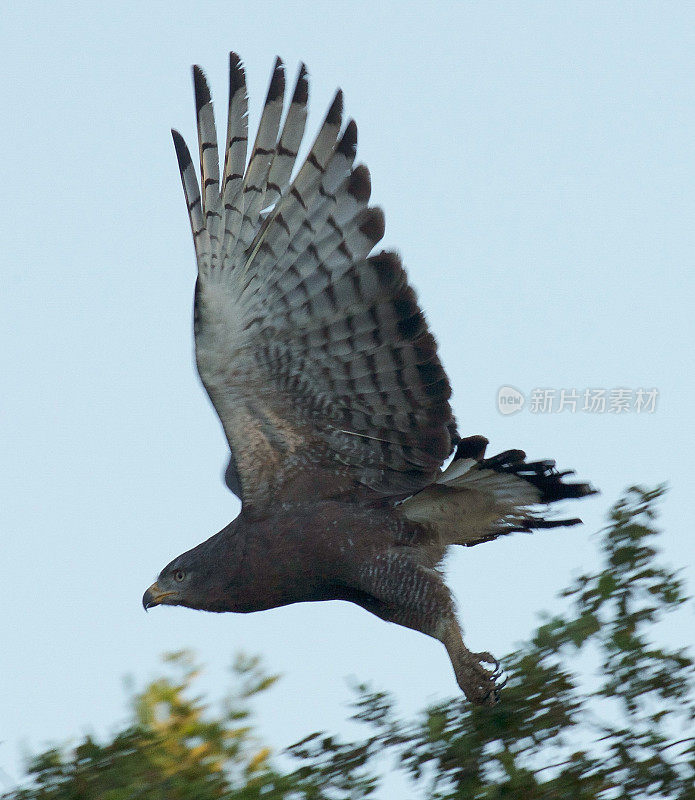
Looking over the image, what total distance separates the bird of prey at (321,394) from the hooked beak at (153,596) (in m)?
0.36

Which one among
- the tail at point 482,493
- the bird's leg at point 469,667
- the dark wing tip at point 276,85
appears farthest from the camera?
the tail at point 482,493

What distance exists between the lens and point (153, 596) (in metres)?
6.39

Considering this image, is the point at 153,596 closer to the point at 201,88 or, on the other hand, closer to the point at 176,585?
the point at 176,585

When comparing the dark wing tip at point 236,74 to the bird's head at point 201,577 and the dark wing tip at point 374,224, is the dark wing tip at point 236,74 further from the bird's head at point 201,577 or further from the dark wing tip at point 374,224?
the bird's head at point 201,577

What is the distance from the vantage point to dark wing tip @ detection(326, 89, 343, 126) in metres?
5.54

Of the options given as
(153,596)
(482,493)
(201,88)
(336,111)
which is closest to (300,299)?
(336,111)

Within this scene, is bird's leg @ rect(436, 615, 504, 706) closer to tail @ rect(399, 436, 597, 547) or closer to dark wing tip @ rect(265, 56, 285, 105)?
tail @ rect(399, 436, 597, 547)

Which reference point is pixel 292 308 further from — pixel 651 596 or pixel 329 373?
pixel 651 596

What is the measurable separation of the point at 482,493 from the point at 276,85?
227 centimetres

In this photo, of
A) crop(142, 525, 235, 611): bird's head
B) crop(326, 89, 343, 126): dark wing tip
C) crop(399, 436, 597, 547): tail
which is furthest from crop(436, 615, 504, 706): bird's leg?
crop(326, 89, 343, 126): dark wing tip

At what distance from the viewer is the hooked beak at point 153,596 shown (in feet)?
20.8

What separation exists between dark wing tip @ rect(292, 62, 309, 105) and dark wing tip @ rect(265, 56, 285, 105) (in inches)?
2.8

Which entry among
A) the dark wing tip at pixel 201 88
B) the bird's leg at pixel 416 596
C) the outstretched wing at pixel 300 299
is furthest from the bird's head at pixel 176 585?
the dark wing tip at pixel 201 88

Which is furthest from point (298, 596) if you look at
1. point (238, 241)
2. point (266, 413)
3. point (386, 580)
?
point (238, 241)
